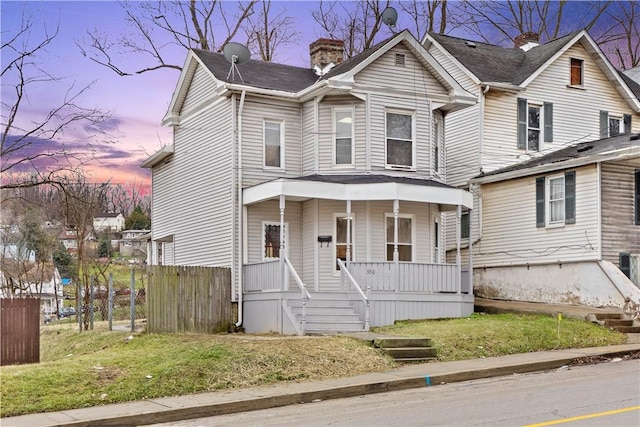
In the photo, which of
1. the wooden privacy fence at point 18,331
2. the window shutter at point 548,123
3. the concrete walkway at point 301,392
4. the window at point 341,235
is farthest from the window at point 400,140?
the wooden privacy fence at point 18,331

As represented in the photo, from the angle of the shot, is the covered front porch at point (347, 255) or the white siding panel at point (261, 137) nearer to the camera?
the covered front porch at point (347, 255)

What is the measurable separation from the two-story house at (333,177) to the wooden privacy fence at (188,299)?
102 cm

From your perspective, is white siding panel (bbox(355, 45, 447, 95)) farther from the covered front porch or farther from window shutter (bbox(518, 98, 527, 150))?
window shutter (bbox(518, 98, 527, 150))

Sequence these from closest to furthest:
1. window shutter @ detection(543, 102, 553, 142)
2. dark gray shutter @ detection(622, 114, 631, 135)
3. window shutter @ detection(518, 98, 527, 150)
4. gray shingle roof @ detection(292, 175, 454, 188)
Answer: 1. gray shingle roof @ detection(292, 175, 454, 188)
2. window shutter @ detection(518, 98, 527, 150)
3. window shutter @ detection(543, 102, 553, 142)
4. dark gray shutter @ detection(622, 114, 631, 135)

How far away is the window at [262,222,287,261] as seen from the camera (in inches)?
899

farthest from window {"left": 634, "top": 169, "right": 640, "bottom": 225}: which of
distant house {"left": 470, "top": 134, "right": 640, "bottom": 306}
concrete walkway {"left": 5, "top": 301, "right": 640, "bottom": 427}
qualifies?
concrete walkway {"left": 5, "top": 301, "right": 640, "bottom": 427}

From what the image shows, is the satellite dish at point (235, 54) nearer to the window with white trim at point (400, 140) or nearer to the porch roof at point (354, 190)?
the porch roof at point (354, 190)

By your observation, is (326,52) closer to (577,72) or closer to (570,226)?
(577,72)

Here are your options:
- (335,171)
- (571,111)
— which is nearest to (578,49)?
(571,111)

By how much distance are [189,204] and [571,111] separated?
14.6 metres

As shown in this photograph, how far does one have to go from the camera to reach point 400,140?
23.4 metres

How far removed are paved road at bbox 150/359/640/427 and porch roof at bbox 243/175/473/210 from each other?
26.2 ft

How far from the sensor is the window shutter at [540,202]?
79.6ft

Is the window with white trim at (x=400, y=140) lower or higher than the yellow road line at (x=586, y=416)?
higher
